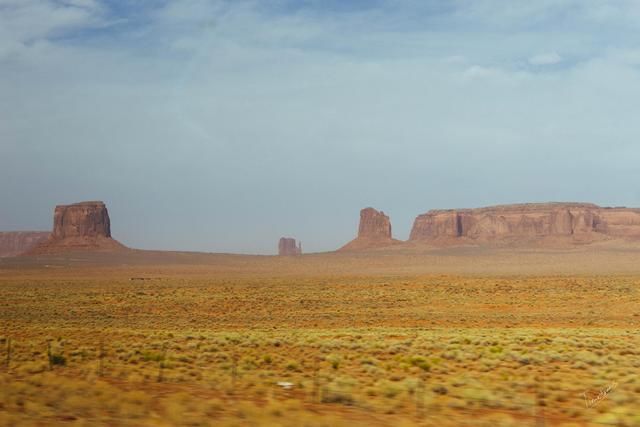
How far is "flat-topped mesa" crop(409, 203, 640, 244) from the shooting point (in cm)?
17912

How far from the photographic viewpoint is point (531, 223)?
185625 mm

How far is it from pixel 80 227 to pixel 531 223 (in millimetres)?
111317

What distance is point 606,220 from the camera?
19375 cm

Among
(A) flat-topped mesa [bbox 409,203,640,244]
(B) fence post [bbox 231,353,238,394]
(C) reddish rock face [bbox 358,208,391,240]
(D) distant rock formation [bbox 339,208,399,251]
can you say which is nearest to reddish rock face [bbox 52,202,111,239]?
(D) distant rock formation [bbox 339,208,399,251]

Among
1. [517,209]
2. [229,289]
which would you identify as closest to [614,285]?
[229,289]

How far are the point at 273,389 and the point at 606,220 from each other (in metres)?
197

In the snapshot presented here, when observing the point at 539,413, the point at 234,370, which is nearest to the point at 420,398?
the point at 539,413

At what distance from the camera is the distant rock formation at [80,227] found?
6427 inches

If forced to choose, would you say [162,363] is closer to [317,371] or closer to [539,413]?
[317,371]

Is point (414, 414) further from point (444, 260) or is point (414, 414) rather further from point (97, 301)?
point (444, 260)

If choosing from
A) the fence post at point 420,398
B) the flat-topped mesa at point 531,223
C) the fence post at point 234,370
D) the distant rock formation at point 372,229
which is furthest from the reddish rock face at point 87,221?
the fence post at point 420,398

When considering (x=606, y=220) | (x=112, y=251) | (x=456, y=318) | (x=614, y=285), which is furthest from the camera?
(x=606, y=220)

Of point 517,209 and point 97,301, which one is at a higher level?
point 517,209

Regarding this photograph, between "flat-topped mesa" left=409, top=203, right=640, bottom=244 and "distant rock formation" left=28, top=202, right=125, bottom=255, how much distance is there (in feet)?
264
